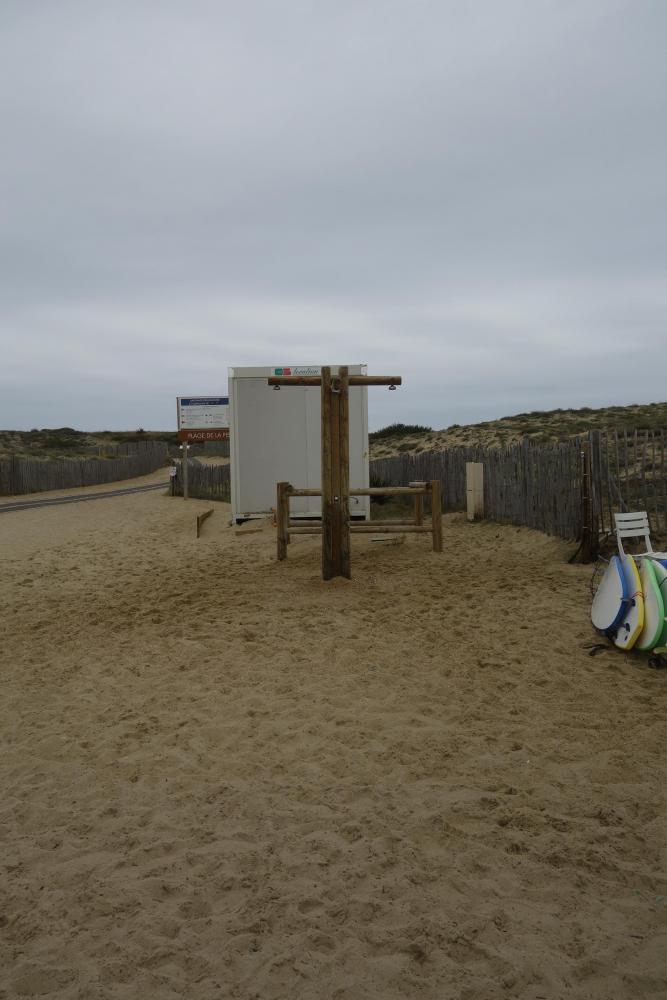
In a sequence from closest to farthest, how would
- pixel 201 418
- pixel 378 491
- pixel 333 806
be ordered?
1. pixel 333 806
2. pixel 378 491
3. pixel 201 418

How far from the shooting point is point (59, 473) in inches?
1180

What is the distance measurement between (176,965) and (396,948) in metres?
0.75

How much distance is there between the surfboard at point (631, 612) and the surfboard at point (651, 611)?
0.05 metres

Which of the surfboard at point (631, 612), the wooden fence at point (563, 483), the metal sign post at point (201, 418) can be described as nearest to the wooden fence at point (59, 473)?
the metal sign post at point (201, 418)

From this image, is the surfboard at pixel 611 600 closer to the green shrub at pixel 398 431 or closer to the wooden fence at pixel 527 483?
the wooden fence at pixel 527 483

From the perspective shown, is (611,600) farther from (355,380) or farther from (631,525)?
(355,380)

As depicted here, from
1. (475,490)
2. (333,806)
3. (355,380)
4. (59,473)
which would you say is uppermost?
Result: (355,380)

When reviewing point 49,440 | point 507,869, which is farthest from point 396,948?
point 49,440

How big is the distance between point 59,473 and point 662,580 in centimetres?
2785

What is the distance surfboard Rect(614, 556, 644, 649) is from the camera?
5.54 metres

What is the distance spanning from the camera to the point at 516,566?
30.1 feet

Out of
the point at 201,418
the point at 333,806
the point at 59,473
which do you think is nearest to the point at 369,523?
the point at 333,806

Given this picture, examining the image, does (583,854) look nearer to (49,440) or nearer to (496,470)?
(496,470)

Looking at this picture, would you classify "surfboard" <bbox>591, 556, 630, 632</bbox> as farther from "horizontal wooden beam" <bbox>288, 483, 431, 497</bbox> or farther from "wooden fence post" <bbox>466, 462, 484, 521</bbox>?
"wooden fence post" <bbox>466, 462, 484, 521</bbox>
